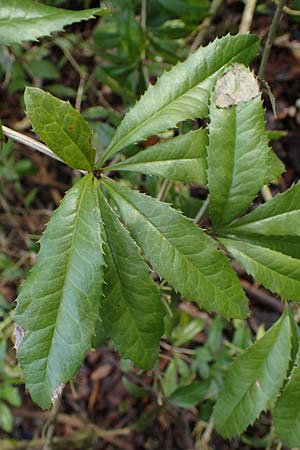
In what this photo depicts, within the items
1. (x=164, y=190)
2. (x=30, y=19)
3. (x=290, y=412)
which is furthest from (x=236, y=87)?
(x=290, y=412)

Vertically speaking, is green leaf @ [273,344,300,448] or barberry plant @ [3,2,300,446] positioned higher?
barberry plant @ [3,2,300,446]

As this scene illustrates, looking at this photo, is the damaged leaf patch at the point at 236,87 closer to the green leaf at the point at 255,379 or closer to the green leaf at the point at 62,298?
the green leaf at the point at 62,298

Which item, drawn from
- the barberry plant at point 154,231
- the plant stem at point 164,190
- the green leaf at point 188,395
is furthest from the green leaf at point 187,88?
the green leaf at point 188,395

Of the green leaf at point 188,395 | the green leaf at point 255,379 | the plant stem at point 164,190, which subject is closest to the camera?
the green leaf at point 255,379

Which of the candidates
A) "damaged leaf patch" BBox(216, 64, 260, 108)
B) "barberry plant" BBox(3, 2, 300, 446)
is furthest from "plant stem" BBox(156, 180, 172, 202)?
"damaged leaf patch" BBox(216, 64, 260, 108)

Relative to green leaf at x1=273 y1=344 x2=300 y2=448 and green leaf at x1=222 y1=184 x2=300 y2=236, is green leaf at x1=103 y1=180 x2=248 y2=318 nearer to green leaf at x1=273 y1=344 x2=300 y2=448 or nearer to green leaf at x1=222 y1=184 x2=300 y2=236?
green leaf at x1=222 y1=184 x2=300 y2=236

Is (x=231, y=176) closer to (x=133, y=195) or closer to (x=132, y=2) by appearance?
(x=133, y=195)

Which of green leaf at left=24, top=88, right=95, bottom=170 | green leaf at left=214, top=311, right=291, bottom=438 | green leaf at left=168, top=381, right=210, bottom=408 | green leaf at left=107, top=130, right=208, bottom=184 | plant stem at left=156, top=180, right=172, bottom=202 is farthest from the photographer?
green leaf at left=168, top=381, right=210, bottom=408
